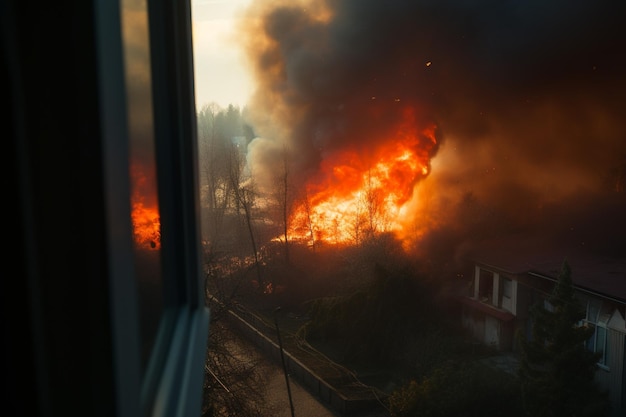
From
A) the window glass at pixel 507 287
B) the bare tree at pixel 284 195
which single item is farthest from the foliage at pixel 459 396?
the bare tree at pixel 284 195

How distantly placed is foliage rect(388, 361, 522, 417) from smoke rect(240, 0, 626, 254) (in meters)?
7.00

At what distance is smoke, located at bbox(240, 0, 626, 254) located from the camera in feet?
48.2

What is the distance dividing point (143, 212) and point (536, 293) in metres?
10.9

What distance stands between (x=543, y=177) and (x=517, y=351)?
7472 mm

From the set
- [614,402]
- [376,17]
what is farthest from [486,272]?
[376,17]

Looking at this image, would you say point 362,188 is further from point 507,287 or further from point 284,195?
point 507,287

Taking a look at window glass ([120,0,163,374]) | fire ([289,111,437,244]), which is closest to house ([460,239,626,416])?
fire ([289,111,437,244])

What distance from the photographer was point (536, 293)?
10.5 metres

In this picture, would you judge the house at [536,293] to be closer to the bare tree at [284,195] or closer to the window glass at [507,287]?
the window glass at [507,287]

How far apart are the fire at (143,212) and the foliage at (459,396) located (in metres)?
7.71

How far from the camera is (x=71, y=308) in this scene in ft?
1.18

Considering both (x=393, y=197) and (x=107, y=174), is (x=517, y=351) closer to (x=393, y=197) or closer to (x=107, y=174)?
(x=393, y=197)

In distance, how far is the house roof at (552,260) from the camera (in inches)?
369

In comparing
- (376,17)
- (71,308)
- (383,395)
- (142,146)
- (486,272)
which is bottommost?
(383,395)
